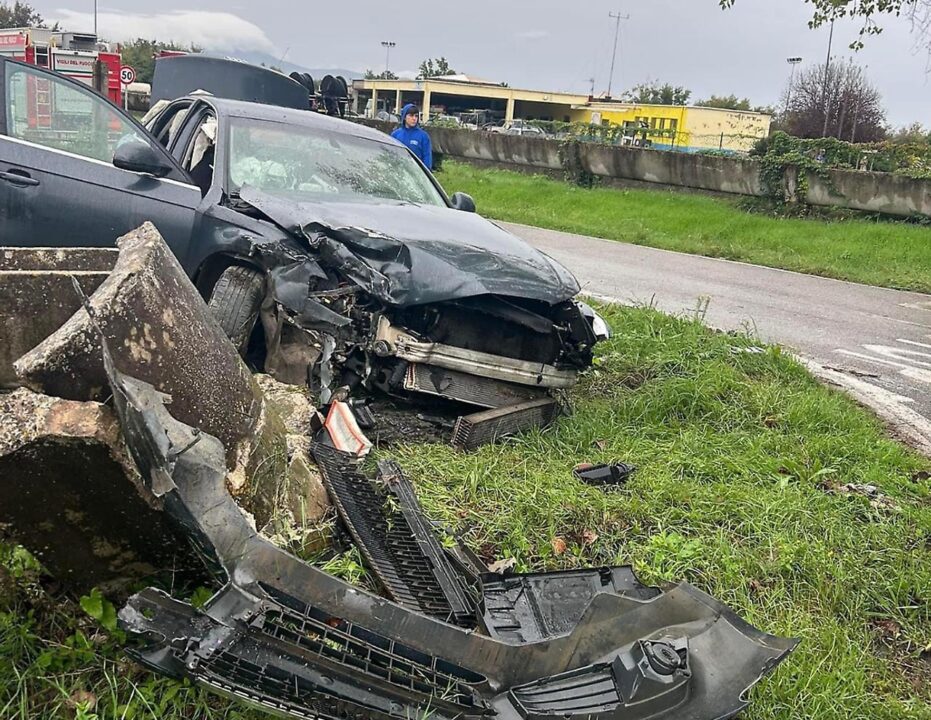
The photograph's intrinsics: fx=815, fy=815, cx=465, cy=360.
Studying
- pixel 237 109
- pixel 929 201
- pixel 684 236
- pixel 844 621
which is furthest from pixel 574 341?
pixel 929 201

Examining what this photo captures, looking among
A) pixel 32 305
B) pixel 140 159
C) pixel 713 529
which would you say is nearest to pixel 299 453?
pixel 32 305

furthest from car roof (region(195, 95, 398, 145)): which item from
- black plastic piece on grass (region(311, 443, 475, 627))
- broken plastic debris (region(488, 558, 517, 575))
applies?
broken plastic debris (region(488, 558, 517, 575))

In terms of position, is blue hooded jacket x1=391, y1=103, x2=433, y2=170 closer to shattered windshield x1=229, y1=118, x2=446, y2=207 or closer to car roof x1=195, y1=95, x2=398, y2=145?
car roof x1=195, y1=95, x2=398, y2=145

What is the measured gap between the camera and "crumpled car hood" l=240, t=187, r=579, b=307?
4156mm

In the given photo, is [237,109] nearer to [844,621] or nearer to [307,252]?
[307,252]

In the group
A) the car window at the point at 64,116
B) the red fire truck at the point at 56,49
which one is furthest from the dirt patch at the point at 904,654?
the red fire truck at the point at 56,49

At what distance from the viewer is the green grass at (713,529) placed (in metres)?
2.45

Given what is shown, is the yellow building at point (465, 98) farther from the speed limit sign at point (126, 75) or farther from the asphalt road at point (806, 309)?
the asphalt road at point (806, 309)

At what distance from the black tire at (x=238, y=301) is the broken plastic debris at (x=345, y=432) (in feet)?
2.59

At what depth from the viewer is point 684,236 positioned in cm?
1459

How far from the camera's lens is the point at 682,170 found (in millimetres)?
17609

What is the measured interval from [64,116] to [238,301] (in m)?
1.83

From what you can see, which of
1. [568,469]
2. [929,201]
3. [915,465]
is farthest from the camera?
[929,201]

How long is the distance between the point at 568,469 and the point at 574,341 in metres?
0.81
